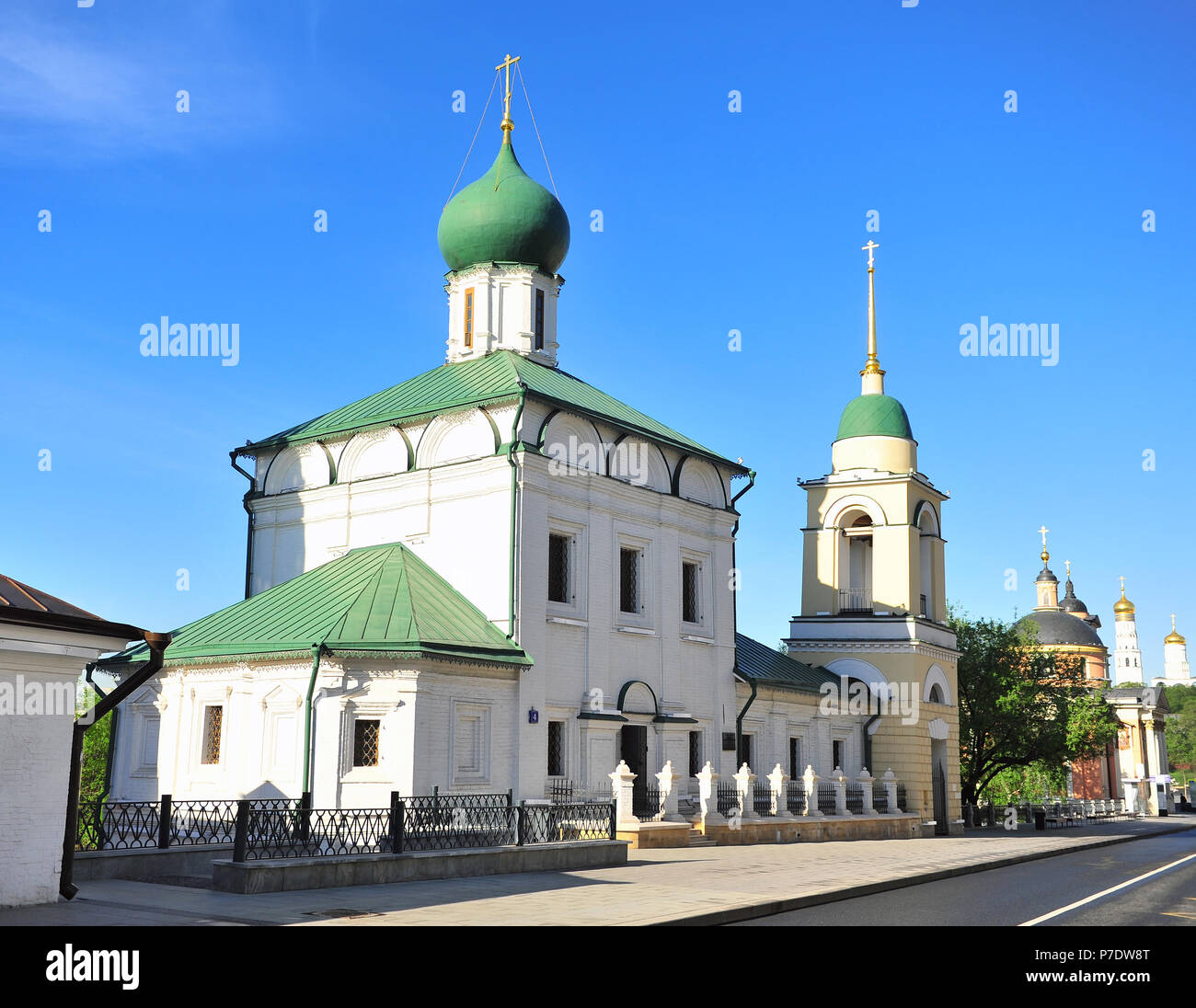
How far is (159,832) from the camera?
1527 cm

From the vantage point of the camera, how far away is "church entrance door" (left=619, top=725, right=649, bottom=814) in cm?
2378

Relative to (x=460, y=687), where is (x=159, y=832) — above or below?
below

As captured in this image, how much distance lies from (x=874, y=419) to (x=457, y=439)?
51.5ft

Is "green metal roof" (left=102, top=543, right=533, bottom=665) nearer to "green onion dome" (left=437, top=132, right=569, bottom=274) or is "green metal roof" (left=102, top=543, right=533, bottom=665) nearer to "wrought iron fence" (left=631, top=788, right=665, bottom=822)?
"wrought iron fence" (left=631, top=788, right=665, bottom=822)

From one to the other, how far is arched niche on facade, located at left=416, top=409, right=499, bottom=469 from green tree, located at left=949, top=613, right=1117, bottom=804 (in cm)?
2441

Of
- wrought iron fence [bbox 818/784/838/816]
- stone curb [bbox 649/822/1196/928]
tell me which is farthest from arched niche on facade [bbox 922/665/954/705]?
stone curb [bbox 649/822/1196/928]

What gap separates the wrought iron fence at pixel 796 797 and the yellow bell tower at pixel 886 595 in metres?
5.09

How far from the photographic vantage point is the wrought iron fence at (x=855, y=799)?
29328 mm

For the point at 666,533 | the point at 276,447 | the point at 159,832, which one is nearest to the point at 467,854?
the point at 159,832

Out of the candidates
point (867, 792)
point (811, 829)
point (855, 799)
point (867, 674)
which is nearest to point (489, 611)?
point (811, 829)

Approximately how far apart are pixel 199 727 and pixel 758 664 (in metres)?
13.8

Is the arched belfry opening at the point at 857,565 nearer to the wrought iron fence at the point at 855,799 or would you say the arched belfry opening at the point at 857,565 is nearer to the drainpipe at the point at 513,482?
the wrought iron fence at the point at 855,799

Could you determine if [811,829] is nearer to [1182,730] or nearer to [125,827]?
[125,827]
